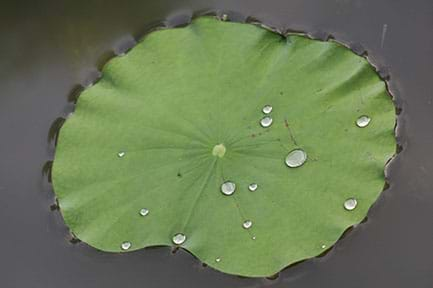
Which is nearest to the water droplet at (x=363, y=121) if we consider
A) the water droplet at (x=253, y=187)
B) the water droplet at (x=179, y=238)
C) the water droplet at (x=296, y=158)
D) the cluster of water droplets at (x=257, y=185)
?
the cluster of water droplets at (x=257, y=185)

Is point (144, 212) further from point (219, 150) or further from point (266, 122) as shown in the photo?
point (266, 122)

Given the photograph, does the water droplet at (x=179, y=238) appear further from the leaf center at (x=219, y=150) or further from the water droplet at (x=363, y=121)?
the water droplet at (x=363, y=121)

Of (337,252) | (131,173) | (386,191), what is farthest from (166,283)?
(386,191)

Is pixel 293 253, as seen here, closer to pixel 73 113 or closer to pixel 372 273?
pixel 372 273

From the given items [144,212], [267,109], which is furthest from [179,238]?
[267,109]

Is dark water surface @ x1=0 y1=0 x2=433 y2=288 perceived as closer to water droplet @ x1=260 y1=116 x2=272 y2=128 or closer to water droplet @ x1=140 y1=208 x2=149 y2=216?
water droplet @ x1=140 y1=208 x2=149 y2=216

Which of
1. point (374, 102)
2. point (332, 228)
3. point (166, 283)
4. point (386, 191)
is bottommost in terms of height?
point (166, 283)
